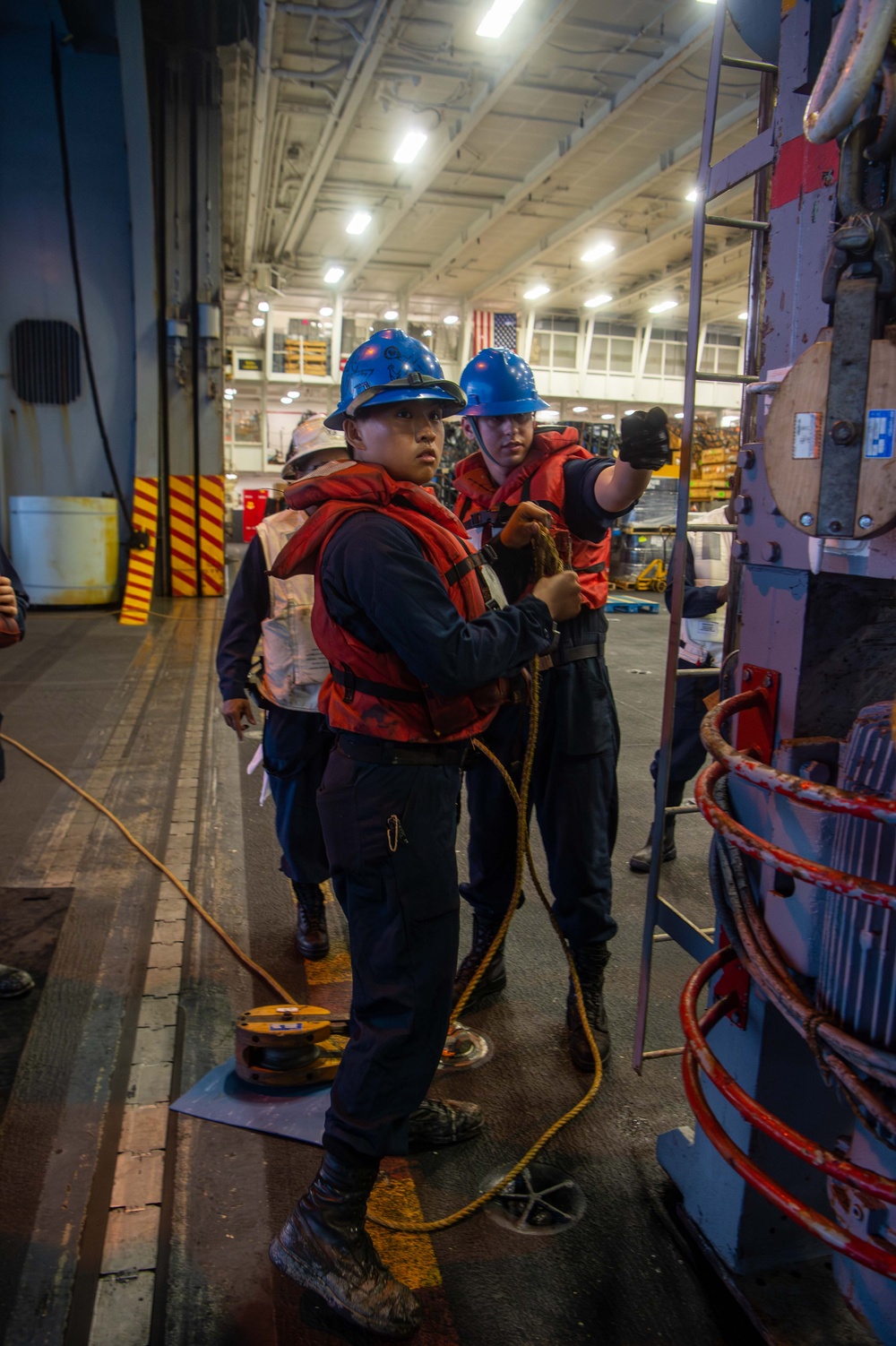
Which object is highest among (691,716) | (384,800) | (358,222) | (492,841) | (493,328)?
(358,222)

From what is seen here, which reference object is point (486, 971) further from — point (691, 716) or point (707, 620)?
point (707, 620)

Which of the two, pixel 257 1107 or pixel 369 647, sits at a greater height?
pixel 369 647

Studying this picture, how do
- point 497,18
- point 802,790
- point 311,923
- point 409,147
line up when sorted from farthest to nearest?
point 409,147
point 497,18
point 311,923
point 802,790

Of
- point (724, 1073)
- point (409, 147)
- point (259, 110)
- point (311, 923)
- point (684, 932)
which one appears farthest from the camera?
point (409, 147)

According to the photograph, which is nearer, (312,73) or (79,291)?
(79,291)

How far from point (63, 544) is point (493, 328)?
20.6 m

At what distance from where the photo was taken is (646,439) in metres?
2.38

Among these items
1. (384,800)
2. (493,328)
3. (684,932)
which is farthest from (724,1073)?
(493,328)

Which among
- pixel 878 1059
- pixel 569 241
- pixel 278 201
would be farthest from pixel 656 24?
pixel 878 1059

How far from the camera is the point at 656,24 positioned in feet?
41.2

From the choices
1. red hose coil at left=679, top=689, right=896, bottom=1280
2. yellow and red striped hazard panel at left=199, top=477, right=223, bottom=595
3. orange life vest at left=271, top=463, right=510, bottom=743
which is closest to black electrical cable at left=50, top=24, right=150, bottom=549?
yellow and red striped hazard panel at left=199, top=477, right=223, bottom=595

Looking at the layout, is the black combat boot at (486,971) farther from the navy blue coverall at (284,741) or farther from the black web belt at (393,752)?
the black web belt at (393,752)

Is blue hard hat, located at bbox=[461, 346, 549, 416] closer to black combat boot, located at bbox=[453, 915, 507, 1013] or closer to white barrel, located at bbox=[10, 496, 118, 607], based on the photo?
black combat boot, located at bbox=[453, 915, 507, 1013]

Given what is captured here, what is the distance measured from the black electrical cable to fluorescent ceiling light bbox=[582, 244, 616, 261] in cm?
1484
